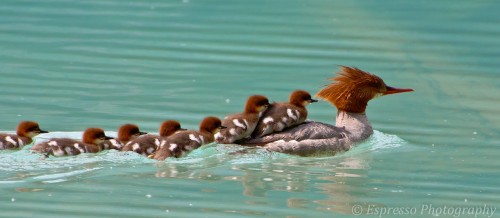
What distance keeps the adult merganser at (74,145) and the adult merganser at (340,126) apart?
3.01 ft

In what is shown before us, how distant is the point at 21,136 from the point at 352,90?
2.17 metres

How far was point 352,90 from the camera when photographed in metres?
9.61

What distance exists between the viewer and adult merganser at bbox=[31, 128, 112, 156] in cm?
862

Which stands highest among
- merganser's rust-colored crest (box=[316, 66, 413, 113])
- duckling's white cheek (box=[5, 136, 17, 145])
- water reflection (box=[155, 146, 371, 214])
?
merganser's rust-colored crest (box=[316, 66, 413, 113])

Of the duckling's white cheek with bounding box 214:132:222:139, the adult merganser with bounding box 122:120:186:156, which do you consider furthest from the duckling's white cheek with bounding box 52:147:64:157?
the duckling's white cheek with bounding box 214:132:222:139

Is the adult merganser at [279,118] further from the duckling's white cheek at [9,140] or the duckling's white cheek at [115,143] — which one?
the duckling's white cheek at [9,140]

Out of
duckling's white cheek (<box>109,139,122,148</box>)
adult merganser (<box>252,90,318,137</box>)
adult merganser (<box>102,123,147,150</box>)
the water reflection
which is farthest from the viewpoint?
adult merganser (<box>252,90,318,137</box>)

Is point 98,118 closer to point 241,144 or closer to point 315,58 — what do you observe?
point 241,144

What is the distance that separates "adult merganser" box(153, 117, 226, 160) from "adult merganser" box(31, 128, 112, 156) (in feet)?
1.34

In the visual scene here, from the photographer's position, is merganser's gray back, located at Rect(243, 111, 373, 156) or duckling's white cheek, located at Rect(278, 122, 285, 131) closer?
merganser's gray back, located at Rect(243, 111, 373, 156)

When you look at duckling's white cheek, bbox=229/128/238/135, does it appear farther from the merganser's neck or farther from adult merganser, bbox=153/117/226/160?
the merganser's neck

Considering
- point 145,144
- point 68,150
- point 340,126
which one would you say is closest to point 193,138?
point 145,144

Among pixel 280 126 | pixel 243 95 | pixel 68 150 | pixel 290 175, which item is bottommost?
pixel 290 175

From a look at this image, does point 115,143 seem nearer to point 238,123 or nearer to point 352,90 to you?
point 238,123
